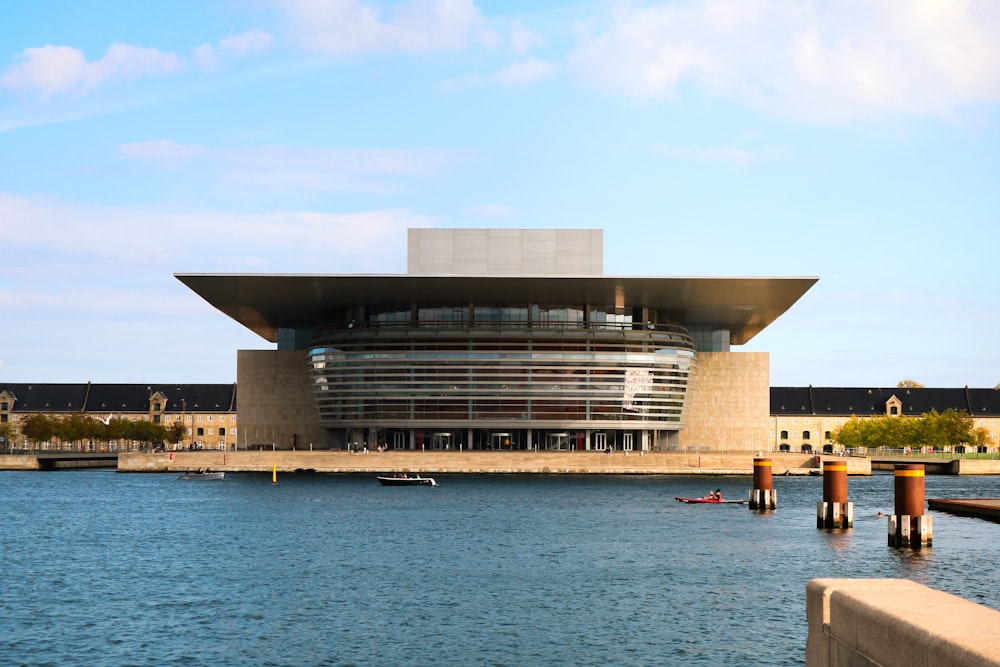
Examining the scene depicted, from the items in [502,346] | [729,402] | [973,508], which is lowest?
[973,508]

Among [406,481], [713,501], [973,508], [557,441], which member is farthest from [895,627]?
[557,441]

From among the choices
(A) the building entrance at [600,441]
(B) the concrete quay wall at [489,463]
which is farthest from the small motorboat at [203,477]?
(A) the building entrance at [600,441]

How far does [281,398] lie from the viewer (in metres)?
128

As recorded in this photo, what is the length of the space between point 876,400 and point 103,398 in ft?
419

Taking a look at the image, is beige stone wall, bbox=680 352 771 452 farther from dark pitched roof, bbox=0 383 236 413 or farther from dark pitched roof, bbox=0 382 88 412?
dark pitched roof, bbox=0 382 88 412

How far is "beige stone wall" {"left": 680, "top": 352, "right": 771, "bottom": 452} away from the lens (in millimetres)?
127500

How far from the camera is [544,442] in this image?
114062 mm

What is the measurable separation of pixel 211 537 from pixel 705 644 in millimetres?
30617

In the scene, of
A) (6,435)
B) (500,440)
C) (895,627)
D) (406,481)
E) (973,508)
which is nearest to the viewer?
(895,627)

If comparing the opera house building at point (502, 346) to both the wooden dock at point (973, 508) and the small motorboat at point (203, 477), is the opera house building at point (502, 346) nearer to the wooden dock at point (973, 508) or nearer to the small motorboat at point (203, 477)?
the small motorboat at point (203, 477)

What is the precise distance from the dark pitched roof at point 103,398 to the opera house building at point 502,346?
271ft

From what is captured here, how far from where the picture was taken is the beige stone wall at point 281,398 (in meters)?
128

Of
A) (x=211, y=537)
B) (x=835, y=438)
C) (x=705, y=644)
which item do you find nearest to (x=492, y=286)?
(x=211, y=537)

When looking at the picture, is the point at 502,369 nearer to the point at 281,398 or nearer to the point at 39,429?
the point at 281,398
